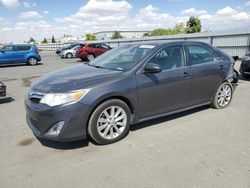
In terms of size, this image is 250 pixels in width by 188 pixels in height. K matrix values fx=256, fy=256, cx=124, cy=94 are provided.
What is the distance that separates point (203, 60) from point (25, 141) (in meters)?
3.67

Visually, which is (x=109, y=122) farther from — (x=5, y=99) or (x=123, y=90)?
(x=5, y=99)

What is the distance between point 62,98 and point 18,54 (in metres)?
15.9

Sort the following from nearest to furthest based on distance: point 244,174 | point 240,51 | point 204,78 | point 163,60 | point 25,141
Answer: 1. point 244,174
2. point 25,141
3. point 163,60
4. point 204,78
5. point 240,51

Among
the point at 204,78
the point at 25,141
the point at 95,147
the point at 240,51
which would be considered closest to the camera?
the point at 95,147

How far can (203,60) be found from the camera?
17.1ft

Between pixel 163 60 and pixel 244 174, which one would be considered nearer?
pixel 244 174

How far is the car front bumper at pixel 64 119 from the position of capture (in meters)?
3.53

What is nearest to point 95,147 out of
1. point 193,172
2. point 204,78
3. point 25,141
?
point 25,141

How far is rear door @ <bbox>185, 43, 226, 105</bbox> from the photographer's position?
496 cm

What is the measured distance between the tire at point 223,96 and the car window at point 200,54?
67 cm

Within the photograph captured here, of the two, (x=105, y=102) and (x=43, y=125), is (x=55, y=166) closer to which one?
(x=43, y=125)

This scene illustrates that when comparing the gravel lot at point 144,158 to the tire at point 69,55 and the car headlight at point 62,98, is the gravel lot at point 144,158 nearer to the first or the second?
the car headlight at point 62,98

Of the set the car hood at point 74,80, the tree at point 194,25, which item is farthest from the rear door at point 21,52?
the tree at point 194,25

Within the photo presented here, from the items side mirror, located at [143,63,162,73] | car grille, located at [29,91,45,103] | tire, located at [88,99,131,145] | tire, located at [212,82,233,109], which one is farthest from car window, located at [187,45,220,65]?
car grille, located at [29,91,45,103]
